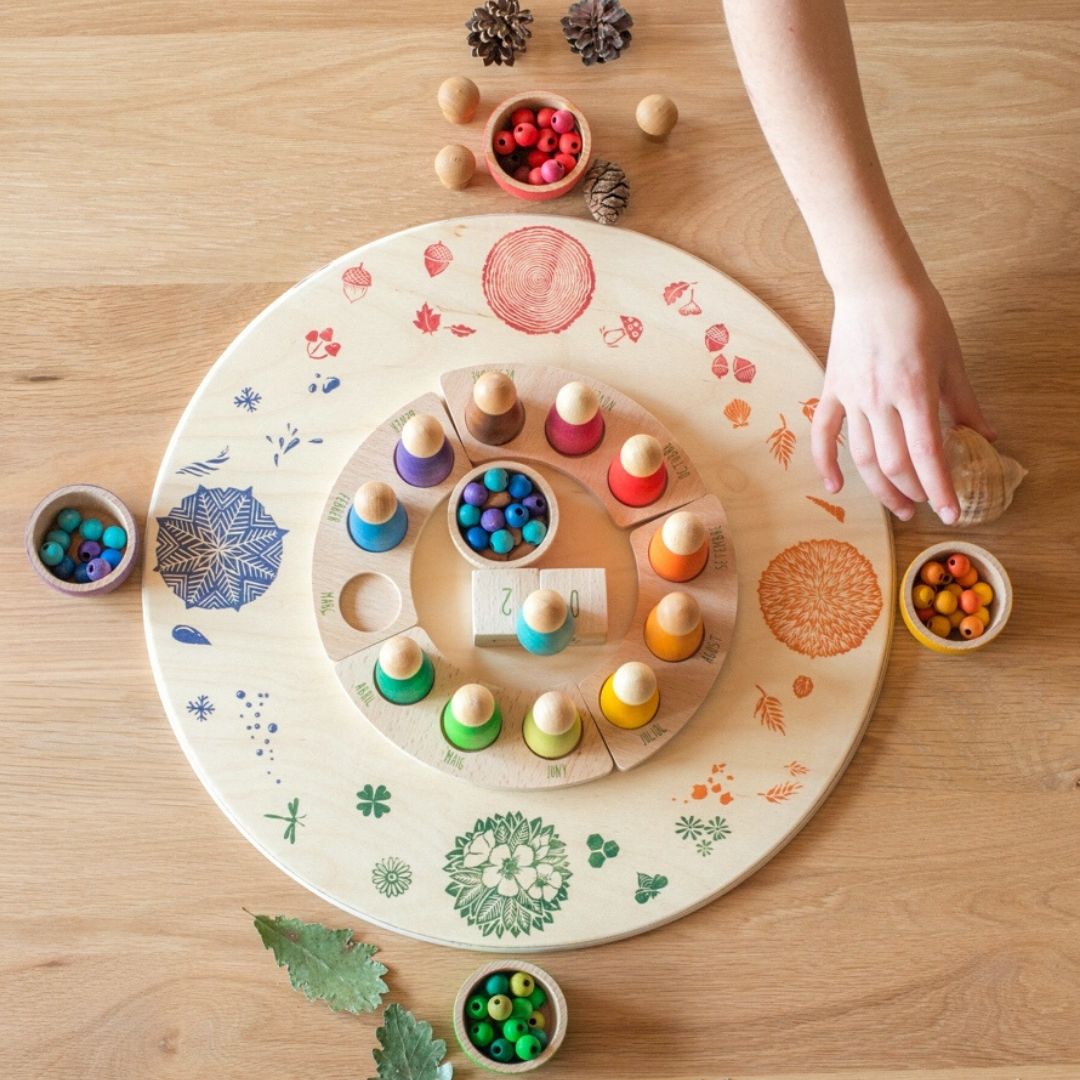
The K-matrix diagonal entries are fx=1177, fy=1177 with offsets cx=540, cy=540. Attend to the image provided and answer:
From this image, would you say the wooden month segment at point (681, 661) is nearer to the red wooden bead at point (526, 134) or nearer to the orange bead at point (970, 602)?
the orange bead at point (970, 602)

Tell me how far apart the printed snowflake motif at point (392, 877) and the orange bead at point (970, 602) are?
0.45 metres

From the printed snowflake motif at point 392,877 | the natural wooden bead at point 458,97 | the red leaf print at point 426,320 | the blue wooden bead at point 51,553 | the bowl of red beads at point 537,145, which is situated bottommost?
the printed snowflake motif at point 392,877

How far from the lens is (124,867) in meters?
A: 0.84

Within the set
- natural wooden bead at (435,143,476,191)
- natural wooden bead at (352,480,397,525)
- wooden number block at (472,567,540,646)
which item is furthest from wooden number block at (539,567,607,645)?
natural wooden bead at (435,143,476,191)

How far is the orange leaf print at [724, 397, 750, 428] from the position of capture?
2.97ft

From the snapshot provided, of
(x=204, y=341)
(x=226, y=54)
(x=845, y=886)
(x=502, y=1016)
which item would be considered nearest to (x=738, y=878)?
(x=845, y=886)

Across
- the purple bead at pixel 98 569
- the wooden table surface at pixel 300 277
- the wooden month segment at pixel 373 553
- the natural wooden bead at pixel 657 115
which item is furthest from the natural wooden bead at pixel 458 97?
the purple bead at pixel 98 569

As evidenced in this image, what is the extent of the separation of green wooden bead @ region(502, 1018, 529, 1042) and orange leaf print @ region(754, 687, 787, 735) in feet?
0.88

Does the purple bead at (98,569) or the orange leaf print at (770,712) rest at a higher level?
the purple bead at (98,569)

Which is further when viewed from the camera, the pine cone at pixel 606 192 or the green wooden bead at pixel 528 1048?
the pine cone at pixel 606 192

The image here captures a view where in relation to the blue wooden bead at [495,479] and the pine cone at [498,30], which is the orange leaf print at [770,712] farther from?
the pine cone at [498,30]

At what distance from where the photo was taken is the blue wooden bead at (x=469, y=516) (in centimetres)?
86

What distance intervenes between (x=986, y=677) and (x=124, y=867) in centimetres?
65

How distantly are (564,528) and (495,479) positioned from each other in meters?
0.07
